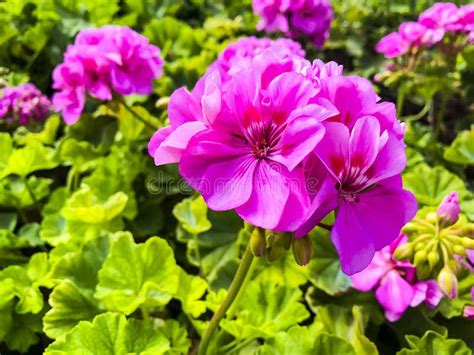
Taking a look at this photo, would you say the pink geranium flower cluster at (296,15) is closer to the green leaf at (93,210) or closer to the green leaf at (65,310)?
the green leaf at (93,210)

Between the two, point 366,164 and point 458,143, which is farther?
point 458,143

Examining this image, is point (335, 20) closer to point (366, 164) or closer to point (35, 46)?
point (35, 46)

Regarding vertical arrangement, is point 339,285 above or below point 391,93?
above

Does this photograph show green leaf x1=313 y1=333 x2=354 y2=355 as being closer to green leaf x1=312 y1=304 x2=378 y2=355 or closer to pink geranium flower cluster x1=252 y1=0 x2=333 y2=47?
green leaf x1=312 y1=304 x2=378 y2=355

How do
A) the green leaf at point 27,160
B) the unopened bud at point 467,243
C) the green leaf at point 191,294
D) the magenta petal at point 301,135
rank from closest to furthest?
the magenta petal at point 301,135 < the unopened bud at point 467,243 < the green leaf at point 191,294 < the green leaf at point 27,160

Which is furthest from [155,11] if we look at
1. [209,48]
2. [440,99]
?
[440,99]

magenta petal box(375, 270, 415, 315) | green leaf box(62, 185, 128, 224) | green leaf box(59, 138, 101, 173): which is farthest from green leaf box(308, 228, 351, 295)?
green leaf box(59, 138, 101, 173)

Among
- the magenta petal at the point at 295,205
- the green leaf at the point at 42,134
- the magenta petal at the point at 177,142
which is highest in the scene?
the magenta petal at the point at 177,142

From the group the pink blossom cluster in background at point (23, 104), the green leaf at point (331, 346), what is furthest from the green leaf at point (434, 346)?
the pink blossom cluster in background at point (23, 104)

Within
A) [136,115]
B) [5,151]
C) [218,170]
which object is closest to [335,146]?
[218,170]
